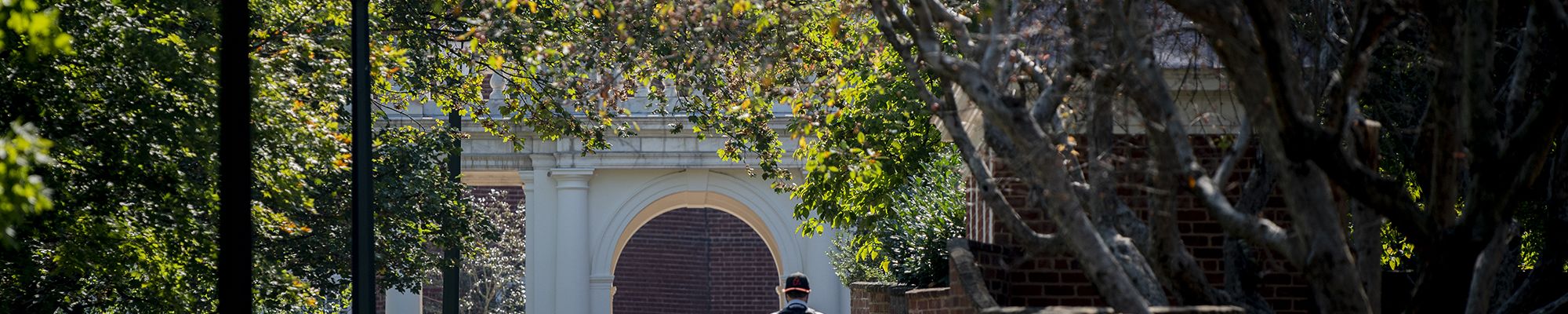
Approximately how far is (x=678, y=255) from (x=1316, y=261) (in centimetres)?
3799

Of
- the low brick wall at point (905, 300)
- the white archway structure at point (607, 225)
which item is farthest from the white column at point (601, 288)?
the low brick wall at point (905, 300)

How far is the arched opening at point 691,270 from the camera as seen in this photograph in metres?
44.8

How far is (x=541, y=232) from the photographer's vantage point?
33906 millimetres

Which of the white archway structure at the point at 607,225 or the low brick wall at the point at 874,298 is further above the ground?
the white archway structure at the point at 607,225

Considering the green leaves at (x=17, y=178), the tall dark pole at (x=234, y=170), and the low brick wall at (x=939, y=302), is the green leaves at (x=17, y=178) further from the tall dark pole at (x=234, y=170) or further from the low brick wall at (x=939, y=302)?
the low brick wall at (x=939, y=302)

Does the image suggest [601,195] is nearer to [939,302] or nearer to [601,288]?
[601,288]

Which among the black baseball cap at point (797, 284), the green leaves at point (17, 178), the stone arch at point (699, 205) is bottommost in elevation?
the green leaves at point (17, 178)

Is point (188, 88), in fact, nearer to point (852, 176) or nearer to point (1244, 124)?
Result: point (852, 176)

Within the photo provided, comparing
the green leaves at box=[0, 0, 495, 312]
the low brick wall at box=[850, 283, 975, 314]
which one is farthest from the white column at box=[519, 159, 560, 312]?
the green leaves at box=[0, 0, 495, 312]

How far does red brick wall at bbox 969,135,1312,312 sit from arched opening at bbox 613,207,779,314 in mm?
33114

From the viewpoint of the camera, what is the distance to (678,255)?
45062mm

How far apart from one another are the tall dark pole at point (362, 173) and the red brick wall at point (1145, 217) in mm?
4505

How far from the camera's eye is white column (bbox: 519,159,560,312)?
33531 mm

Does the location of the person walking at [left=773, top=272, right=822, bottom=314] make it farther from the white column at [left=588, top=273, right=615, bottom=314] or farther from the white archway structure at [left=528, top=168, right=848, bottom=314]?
the white column at [left=588, top=273, right=615, bottom=314]
